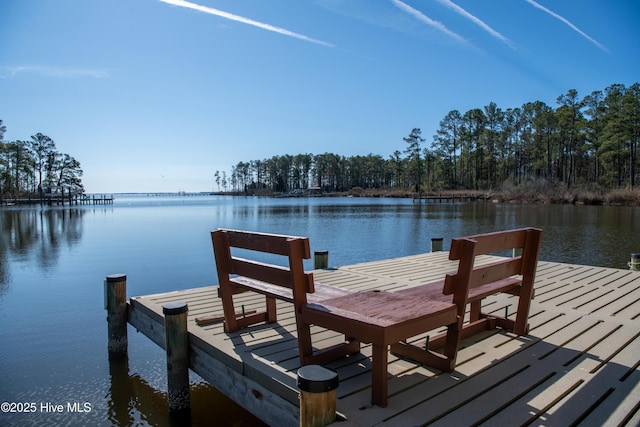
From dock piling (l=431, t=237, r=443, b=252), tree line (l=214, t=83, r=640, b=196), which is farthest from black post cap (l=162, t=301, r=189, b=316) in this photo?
tree line (l=214, t=83, r=640, b=196)

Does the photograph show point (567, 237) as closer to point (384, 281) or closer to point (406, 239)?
point (406, 239)

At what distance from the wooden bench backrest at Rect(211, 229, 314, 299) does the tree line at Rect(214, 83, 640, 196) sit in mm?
51710

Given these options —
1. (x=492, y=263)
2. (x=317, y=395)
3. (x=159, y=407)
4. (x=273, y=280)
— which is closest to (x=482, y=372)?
(x=492, y=263)

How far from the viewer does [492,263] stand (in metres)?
3.28

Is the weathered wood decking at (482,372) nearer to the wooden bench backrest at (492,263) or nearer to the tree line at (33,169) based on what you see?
the wooden bench backrest at (492,263)

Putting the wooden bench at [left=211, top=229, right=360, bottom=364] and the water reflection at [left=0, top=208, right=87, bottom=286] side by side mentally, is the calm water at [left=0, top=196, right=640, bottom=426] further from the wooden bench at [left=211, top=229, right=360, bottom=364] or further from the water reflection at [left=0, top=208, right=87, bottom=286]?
the wooden bench at [left=211, top=229, right=360, bottom=364]

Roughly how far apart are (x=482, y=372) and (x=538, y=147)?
67.8 m

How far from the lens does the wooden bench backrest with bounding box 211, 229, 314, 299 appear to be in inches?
107

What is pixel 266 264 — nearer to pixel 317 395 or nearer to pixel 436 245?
pixel 317 395

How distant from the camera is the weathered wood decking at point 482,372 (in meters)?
2.41

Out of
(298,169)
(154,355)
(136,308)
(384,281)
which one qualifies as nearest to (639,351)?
(384,281)

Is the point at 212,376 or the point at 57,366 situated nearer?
the point at 212,376

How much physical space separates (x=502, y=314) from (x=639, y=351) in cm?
124

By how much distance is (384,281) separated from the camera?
239 inches
